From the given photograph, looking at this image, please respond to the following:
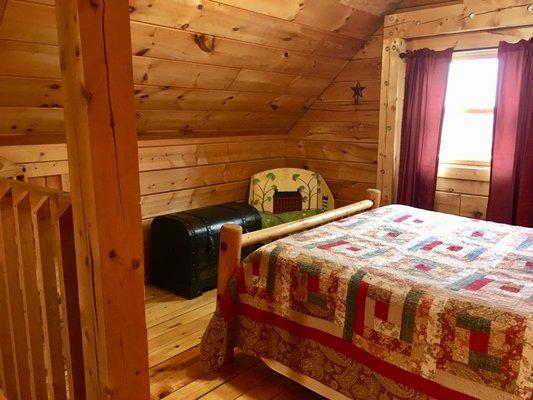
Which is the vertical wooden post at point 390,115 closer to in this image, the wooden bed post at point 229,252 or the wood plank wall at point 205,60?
the wood plank wall at point 205,60

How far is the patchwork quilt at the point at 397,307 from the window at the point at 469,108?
978mm

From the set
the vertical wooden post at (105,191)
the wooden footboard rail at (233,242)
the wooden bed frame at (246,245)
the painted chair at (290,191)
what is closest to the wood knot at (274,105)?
the painted chair at (290,191)

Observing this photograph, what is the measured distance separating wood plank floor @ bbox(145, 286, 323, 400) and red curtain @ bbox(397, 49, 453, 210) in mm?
1880

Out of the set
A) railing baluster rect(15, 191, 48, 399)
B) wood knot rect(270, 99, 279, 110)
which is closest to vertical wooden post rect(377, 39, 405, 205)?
wood knot rect(270, 99, 279, 110)

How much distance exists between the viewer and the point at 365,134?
3895mm

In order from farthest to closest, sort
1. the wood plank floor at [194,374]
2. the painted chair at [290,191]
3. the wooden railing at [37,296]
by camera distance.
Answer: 1. the painted chair at [290,191]
2. the wood plank floor at [194,374]
3. the wooden railing at [37,296]

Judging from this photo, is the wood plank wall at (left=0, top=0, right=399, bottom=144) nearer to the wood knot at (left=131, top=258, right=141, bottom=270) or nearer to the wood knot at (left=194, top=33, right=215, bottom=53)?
the wood knot at (left=194, top=33, right=215, bottom=53)

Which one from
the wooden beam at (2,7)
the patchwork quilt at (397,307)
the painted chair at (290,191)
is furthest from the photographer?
the painted chair at (290,191)

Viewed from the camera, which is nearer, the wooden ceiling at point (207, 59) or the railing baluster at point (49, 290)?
the railing baluster at point (49, 290)

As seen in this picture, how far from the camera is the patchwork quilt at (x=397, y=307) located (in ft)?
4.99

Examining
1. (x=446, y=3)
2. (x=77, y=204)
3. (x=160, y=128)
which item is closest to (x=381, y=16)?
(x=446, y=3)

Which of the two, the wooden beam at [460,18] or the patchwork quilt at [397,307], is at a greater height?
the wooden beam at [460,18]

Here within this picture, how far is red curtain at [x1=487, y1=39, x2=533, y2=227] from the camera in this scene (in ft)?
9.68

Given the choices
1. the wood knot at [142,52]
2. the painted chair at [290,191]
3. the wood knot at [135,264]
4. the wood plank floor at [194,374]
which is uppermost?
the wood knot at [142,52]
